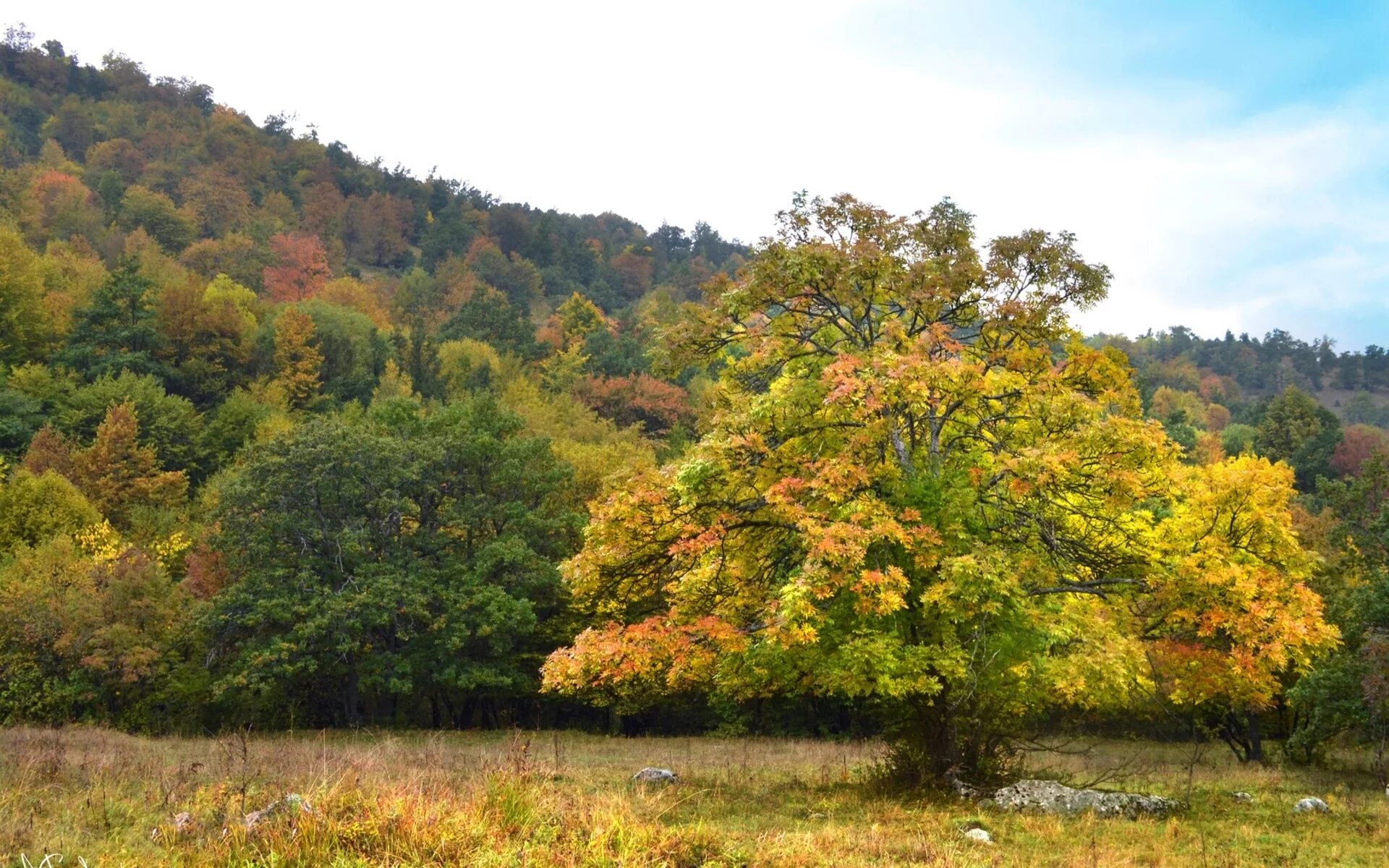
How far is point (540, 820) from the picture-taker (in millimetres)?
8500

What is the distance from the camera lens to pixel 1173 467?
13562 mm

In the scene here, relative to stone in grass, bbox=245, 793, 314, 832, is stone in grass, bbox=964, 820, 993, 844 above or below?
below

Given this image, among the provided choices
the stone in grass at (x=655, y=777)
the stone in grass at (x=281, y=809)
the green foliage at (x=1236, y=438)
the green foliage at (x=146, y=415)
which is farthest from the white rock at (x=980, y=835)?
the green foliage at (x=1236, y=438)

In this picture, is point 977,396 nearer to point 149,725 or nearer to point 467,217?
point 149,725

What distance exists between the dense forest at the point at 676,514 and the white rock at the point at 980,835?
6.53ft

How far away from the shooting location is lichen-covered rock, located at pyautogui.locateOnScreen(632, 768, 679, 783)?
47.6ft

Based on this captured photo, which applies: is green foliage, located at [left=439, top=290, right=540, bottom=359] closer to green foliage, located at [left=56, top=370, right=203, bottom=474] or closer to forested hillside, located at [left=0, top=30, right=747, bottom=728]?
forested hillside, located at [left=0, top=30, right=747, bottom=728]

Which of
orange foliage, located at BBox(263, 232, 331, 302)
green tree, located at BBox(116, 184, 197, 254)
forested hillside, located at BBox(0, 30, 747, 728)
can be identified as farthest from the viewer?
green tree, located at BBox(116, 184, 197, 254)

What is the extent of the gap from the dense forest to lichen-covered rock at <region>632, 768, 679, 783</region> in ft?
5.25

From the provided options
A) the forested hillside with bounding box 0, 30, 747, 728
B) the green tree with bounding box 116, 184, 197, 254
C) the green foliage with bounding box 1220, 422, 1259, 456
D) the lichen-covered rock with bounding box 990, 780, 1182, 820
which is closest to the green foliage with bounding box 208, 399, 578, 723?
the forested hillside with bounding box 0, 30, 747, 728

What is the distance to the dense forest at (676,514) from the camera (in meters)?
12.8

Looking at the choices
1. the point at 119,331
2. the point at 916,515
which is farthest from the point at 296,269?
the point at 916,515

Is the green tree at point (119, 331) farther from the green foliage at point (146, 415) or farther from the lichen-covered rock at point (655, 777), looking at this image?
the lichen-covered rock at point (655, 777)

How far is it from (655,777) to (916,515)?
6377mm
